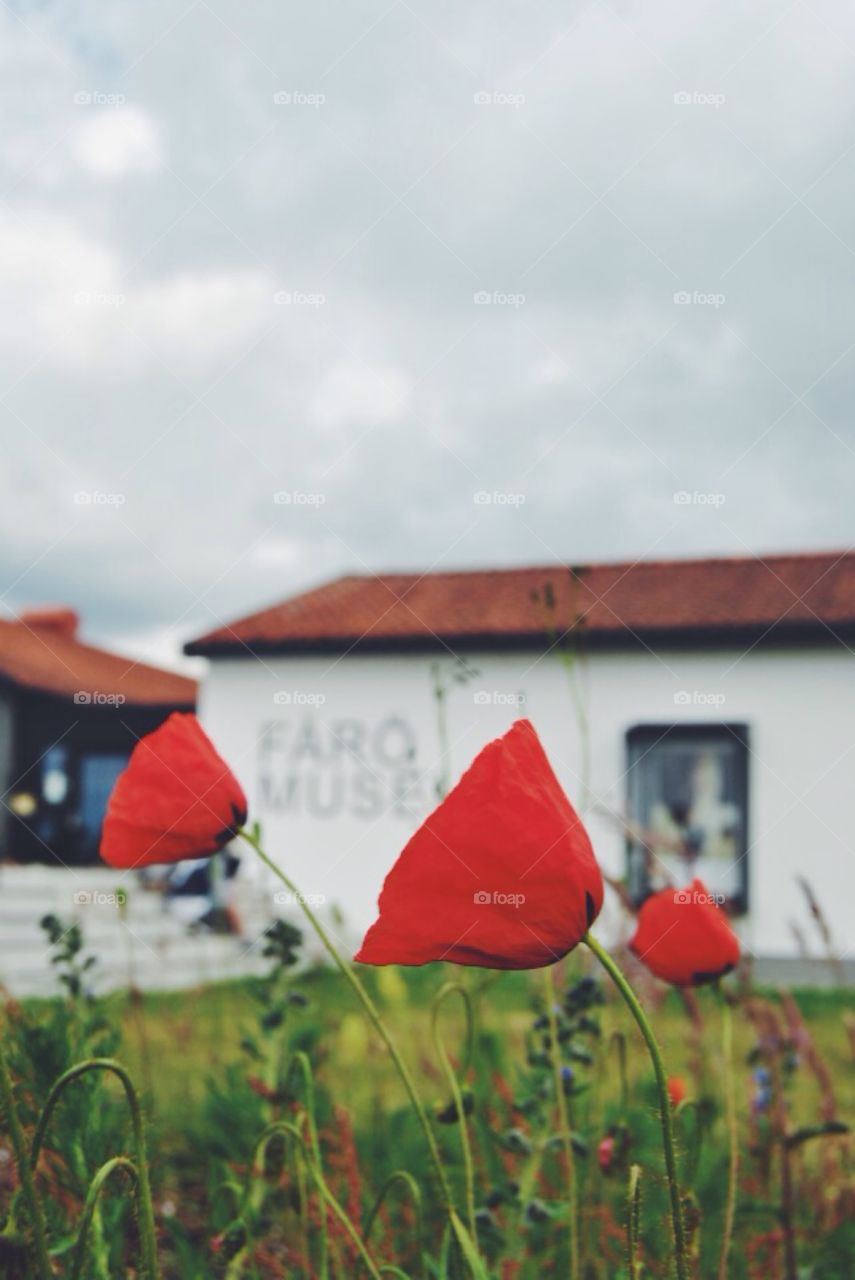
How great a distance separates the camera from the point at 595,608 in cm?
1224

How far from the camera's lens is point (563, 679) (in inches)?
480

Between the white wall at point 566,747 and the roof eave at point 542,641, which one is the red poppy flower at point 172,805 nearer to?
the white wall at point 566,747

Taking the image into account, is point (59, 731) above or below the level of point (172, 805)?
above

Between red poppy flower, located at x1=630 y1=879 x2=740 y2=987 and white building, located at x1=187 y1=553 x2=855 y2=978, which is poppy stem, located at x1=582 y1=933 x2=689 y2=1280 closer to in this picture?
red poppy flower, located at x1=630 y1=879 x2=740 y2=987

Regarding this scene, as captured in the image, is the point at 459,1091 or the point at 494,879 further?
the point at 459,1091

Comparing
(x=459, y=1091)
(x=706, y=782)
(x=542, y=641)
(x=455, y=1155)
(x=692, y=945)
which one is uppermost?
(x=542, y=641)

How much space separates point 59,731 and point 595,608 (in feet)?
31.4

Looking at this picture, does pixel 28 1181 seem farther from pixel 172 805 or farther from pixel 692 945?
pixel 692 945

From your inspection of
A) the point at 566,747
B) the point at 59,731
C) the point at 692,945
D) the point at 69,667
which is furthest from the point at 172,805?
the point at 59,731

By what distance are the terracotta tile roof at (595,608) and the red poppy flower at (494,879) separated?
399 inches

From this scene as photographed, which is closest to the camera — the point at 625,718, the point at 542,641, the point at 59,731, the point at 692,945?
the point at 692,945

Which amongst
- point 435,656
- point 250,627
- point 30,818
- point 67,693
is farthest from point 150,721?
point 435,656

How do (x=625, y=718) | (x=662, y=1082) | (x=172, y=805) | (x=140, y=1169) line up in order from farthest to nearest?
(x=625, y=718)
(x=172, y=805)
(x=140, y=1169)
(x=662, y=1082)

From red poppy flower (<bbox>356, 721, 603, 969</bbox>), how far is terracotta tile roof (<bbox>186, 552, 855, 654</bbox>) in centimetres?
1015
